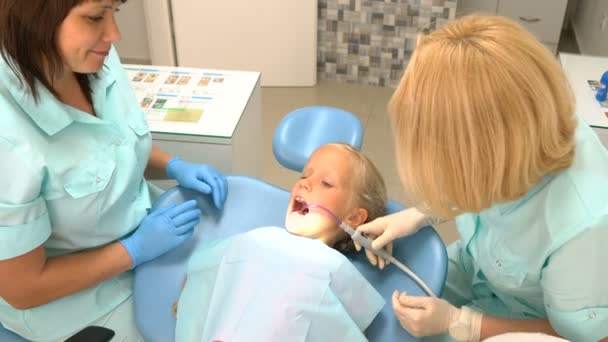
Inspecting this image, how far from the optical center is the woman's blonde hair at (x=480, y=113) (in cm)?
90

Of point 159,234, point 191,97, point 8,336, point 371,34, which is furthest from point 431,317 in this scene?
point 371,34

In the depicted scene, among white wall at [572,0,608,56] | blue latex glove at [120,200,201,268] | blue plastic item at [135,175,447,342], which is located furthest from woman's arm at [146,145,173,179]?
white wall at [572,0,608,56]

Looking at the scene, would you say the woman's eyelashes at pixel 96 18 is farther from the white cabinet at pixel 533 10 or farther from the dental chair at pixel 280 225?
the white cabinet at pixel 533 10

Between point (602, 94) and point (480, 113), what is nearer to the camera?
point (480, 113)

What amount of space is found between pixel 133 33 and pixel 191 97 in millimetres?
1779

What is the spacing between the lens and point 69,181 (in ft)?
3.81

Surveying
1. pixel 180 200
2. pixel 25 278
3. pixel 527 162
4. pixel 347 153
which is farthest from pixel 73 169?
pixel 527 162

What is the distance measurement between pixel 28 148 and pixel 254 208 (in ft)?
1.79

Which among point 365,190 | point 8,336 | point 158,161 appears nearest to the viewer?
point 8,336

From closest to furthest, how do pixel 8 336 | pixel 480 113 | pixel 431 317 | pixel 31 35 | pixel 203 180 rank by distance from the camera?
pixel 480 113 → pixel 31 35 → pixel 431 317 → pixel 8 336 → pixel 203 180

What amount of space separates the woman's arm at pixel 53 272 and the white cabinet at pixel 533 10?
2.66 metres

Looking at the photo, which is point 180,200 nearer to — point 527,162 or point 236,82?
point 236,82

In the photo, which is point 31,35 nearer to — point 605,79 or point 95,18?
point 95,18

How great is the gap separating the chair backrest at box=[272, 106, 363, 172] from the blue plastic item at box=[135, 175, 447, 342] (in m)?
Result: 0.13
